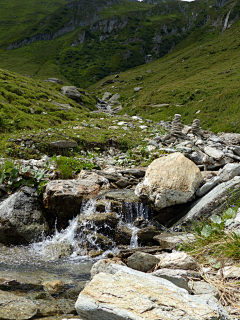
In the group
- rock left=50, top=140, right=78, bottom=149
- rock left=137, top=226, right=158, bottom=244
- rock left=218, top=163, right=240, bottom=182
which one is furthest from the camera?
rock left=50, top=140, right=78, bottom=149

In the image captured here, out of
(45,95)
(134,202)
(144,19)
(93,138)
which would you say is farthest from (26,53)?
(134,202)

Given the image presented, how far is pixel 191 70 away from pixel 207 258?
76847mm

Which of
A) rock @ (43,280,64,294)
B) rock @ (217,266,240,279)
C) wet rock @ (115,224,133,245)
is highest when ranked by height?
rock @ (217,266,240,279)

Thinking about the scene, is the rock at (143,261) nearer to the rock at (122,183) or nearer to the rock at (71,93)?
the rock at (122,183)

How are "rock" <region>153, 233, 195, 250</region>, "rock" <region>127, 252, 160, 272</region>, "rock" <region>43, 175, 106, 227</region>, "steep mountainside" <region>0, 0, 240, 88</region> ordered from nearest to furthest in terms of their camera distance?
"rock" <region>127, 252, 160, 272</region> < "rock" <region>153, 233, 195, 250</region> < "rock" <region>43, 175, 106, 227</region> < "steep mountainside" <region>0, 0, 240, 88</region>

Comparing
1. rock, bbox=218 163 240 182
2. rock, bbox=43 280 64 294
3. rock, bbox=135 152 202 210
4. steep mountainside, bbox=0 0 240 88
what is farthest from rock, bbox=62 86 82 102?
steep mountainside, bbox=0 0 240 88

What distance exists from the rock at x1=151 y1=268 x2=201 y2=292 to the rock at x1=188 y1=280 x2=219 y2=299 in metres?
0.09

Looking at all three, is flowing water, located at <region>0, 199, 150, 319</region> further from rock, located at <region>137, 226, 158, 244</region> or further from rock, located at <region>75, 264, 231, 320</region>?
rock, located at <region>75, 264, 231, 320</region>

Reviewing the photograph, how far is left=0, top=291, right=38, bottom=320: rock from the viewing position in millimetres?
3951

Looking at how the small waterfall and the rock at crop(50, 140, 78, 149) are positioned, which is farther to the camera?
the rock at crop(50, 140, 78, 149)

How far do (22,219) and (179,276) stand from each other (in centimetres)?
741

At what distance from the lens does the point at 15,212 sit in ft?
30.8

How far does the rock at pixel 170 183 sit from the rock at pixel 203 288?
5162 mm

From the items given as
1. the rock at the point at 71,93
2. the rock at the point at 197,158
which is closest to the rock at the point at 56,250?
the rock at the point at 197,158
